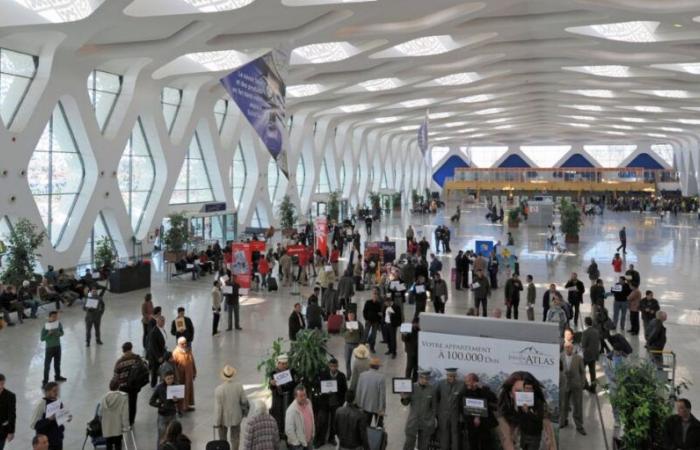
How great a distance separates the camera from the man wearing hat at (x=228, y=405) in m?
6.30

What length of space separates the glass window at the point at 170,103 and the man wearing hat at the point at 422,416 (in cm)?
2014

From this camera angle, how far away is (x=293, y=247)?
58.8ft

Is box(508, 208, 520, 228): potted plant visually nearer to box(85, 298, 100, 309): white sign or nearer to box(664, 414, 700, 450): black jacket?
box(85, 298, 100, 309): white sign

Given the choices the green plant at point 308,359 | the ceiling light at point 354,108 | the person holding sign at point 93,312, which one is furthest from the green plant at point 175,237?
the ceiling light at point 354,108

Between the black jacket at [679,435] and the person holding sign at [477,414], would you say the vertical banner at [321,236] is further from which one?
the black jacket at [679,435]

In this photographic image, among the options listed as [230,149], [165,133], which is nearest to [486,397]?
[165,133]

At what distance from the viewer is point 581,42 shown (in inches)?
968

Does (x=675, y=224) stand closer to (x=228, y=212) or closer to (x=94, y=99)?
(x=228, y=212)

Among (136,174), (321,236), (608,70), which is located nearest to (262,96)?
(321,236)

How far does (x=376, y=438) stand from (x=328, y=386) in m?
0.77

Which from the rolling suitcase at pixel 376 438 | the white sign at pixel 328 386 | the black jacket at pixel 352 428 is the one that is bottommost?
the rolling suitcase at pixel 376 438

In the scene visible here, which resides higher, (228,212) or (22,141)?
(22,141)

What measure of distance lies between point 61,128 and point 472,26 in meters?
13.1

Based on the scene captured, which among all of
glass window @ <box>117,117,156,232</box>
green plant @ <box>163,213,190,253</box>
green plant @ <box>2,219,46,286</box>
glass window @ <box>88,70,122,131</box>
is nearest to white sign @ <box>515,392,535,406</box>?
green plant @ <box>2,219,46,286</box>
